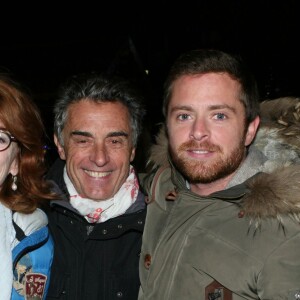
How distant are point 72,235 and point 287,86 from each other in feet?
21.9

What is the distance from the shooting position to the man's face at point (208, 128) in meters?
2.53

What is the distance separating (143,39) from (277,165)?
9.07m

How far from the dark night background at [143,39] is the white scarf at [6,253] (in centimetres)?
616

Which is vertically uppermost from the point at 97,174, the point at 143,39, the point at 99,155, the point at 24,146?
the point at 143,39

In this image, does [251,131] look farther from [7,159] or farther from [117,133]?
[7,159]

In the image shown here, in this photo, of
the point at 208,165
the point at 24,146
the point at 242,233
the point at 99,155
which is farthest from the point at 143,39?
the point at 242,233

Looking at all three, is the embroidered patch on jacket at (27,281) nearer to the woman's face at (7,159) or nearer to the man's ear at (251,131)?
the woman's face at (7,159)

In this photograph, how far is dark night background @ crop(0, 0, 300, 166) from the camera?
860 centimetres

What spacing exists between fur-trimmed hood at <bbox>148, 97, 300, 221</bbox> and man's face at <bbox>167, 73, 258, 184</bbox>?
166mm

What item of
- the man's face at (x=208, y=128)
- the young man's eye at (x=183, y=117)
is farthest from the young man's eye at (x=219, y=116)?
the young man's eye at (x=183, y=117)

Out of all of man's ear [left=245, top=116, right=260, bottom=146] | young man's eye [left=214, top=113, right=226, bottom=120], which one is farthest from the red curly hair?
man's ear [left=245, top=116, right=260, bottom=146]

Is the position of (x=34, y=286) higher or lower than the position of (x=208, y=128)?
lower

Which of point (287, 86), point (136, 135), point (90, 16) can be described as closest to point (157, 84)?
point (90, 16)

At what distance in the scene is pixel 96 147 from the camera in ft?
10.0
